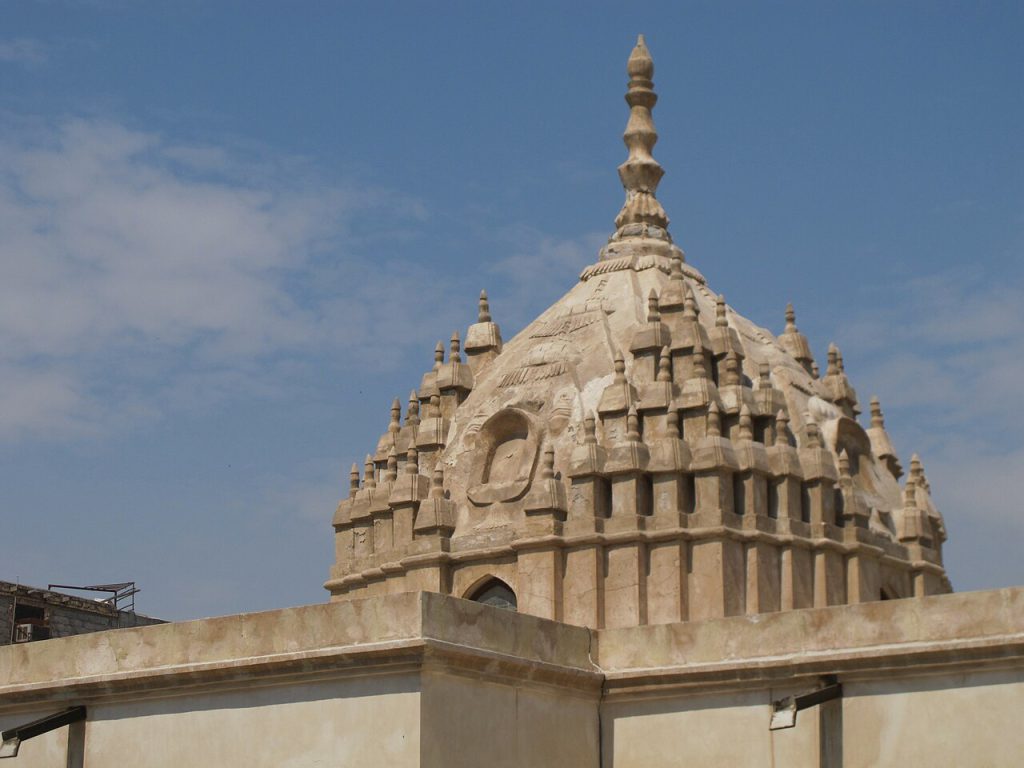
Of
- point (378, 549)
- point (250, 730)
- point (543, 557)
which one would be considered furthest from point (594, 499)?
point (250, 730)

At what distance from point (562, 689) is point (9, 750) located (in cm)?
518

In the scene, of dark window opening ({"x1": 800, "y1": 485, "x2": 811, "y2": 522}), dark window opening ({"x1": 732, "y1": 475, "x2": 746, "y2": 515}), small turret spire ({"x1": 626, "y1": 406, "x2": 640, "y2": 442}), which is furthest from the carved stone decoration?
dark window opening ({"x1": 800, "y1": 485, "x2": 811, "y2": 522})

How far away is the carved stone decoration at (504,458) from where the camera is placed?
26.2m

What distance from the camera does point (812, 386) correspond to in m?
28.8

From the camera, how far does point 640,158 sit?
3005 cm

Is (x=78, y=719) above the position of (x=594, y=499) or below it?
below

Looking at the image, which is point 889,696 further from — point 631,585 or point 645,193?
point 645,193

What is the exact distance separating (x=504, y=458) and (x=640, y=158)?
19.6 feet

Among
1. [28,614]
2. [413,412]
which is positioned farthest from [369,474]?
[28,614]

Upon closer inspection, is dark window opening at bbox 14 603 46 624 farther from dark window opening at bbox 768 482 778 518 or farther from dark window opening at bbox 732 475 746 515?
dark window opening at bbox 768 482 778 518

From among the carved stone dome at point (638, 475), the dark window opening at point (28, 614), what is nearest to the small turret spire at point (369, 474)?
the carved stone dome at point (638, 475)

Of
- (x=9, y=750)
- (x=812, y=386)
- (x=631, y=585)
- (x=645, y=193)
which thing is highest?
(x=645, y=193)

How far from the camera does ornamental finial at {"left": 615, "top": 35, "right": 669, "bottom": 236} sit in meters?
30.0

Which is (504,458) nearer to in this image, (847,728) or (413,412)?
(413,412)
